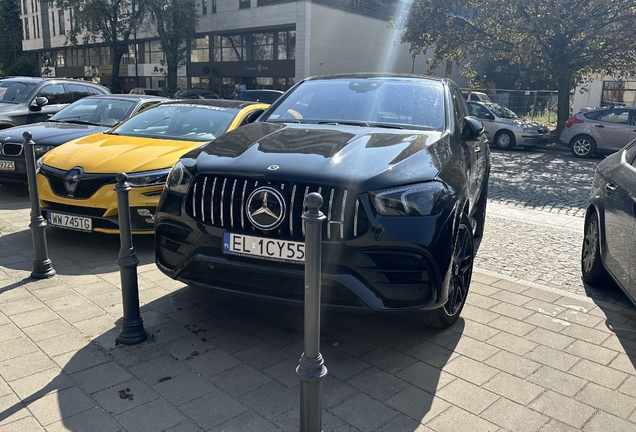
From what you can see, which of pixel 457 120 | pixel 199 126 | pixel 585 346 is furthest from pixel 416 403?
pixel 199 126

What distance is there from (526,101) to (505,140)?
9917 millimetres

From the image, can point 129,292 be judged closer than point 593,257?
Yes

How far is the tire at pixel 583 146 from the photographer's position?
1612cm

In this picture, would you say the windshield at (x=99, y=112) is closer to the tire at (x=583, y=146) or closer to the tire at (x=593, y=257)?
the tire at (x=593, y=257)

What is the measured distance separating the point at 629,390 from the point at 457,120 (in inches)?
92.2

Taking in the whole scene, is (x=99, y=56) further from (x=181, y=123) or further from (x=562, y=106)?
(x=181, y=123)

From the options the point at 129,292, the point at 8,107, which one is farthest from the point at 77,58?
the point at 129,292

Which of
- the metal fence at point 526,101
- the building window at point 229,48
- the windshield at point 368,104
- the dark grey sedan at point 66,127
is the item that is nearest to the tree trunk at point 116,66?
the building window at point 229,48

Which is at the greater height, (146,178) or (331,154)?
(331,154)

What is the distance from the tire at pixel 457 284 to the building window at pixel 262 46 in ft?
111

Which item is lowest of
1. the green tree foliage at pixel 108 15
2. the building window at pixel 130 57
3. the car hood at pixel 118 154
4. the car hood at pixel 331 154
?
the car hood at pixel 118 154

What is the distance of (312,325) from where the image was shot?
2.31 meters

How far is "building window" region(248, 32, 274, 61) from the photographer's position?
36219 mm

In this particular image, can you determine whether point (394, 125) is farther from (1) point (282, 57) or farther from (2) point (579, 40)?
(1) point (282, 57)
